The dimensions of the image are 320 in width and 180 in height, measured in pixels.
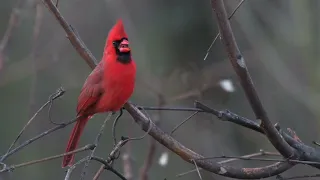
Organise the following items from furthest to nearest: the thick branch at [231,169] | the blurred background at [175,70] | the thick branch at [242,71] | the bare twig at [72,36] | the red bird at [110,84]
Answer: the blurred background at [175,70]
the red bird at [110,84]
the bare twig at [72,36]
the thick branch at [231,169]
the thick branch at [242,71]

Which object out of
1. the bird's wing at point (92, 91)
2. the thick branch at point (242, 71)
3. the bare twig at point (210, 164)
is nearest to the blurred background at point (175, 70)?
the bird's wing at point (92, 91)

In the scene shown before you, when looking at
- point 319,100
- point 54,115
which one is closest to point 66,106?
point 54,115

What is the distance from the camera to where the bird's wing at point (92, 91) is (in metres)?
2.02

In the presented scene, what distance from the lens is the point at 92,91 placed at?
6.73 feet

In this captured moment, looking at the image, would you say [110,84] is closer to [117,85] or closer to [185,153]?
[117,85]

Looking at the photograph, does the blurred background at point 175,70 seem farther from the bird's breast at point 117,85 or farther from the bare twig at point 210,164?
the bare twig at point 210,164

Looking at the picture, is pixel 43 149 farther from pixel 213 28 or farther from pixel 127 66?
pixel 127 66

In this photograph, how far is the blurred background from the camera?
164 inches

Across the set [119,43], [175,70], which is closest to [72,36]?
[119,43]

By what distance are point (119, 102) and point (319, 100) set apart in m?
2.37

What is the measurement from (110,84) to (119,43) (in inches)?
4.9

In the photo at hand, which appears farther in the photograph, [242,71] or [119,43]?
[119,43]

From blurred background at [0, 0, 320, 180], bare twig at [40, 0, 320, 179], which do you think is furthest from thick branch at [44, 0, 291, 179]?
blurred background at [0, 0, 320, 180]

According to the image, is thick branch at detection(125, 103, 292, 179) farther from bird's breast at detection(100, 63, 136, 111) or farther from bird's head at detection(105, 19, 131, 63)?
bird's head at detection(105, 19, 131, 63)
